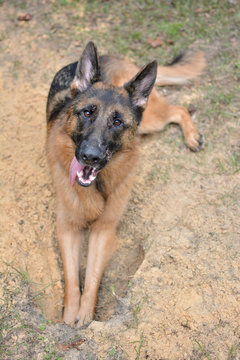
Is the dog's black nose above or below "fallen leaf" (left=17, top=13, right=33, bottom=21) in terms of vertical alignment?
above

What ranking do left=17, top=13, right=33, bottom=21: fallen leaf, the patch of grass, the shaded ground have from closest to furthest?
the shaded ground, the patch of grass, left=17, top=13, right=33, bottom=21: fallen leaf

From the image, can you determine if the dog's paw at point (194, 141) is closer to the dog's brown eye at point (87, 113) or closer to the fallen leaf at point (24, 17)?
the dog's brown eye at point (87, 113)

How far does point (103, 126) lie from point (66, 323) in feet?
6.87

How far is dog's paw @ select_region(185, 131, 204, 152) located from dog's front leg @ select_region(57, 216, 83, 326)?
221 centimetres

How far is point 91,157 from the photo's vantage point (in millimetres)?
3760

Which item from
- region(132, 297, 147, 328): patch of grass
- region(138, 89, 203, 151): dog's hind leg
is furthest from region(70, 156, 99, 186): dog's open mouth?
region(138, 89, 203, 151): dog's hind leg

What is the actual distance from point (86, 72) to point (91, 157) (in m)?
1.15

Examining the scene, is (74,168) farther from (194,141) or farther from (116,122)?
(194,141)

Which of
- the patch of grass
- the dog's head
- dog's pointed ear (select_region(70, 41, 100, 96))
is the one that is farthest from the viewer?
dog's pointed ear (select_region(70, 41, 100, 96))

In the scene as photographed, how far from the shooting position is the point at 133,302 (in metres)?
3.83

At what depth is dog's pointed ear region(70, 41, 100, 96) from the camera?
13.7 ft

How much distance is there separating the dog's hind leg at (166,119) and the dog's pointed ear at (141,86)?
1445mm

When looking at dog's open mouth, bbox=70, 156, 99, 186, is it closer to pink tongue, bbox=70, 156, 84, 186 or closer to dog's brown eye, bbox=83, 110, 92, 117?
pink tongue, bbox=70, 156, 84, 186

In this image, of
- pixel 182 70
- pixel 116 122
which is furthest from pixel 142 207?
pixel 182 70
